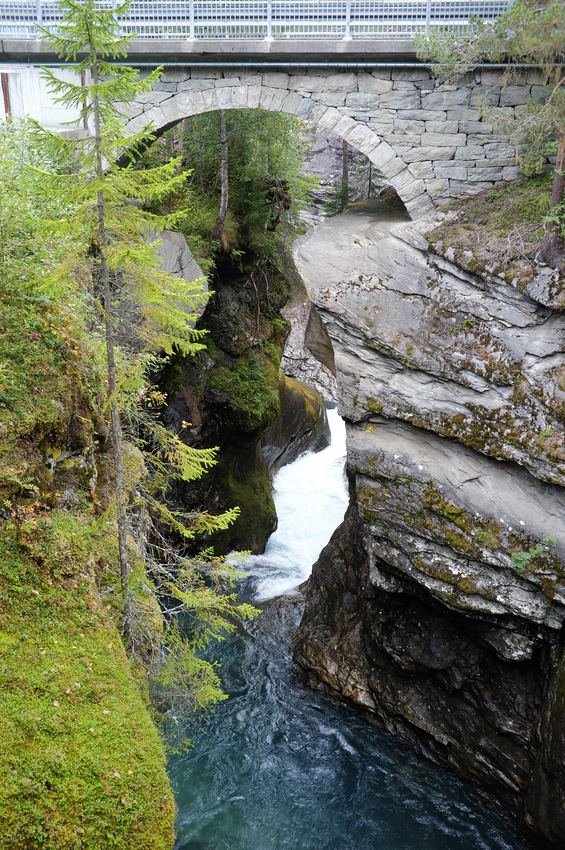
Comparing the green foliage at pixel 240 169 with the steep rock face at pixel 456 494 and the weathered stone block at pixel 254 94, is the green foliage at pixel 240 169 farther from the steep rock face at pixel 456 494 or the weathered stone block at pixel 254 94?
the steep rock face at pixel 456 494

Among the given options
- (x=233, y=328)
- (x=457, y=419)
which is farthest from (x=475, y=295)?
(x=233, y=328)

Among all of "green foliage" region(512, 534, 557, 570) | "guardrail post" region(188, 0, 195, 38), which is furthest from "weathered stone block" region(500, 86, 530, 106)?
"green foliage" region(512, 534, 557, 570)

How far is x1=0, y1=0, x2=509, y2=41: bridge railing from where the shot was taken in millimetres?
10508

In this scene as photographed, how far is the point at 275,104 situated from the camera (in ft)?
35.4

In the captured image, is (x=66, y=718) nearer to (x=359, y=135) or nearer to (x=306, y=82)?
(x=359, y=135)

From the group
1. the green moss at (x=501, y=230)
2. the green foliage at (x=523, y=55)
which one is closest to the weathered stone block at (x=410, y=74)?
the green foliage at (x=523, y=55)

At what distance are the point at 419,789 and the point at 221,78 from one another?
11.7 metres

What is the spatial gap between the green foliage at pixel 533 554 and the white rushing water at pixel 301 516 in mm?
6858

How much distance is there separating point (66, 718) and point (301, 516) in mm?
13980

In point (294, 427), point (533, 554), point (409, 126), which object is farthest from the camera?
point (294, 427)

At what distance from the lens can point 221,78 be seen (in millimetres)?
10703

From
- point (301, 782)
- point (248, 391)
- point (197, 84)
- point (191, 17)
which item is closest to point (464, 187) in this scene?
point (197, 84)

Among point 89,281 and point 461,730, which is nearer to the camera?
point 89,281

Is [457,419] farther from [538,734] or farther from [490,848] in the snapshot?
[490,848]
